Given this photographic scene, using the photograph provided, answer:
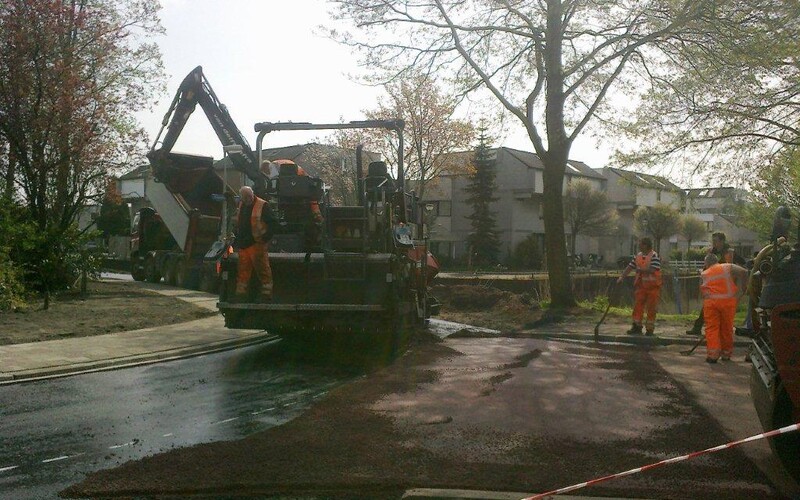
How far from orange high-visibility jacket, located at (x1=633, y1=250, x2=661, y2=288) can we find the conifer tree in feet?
129

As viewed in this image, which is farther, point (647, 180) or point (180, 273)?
point (180, 273)

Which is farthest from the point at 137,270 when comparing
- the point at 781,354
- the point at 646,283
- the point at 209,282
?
the point at 781,354

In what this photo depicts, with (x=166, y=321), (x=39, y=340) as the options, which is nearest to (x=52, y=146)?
(x=166, y=321)

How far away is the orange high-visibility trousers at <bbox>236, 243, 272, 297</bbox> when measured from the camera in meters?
11.4

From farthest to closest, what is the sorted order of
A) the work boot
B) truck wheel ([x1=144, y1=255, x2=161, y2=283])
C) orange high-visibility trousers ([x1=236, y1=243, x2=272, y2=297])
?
Result: truck wheel ([x1=144, y1=255, x2=161, y2=283])
the work boot
orange high-visibility trousers ([x1=236, y1=243, x2=272, y2=297])

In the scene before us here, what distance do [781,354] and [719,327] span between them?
22.9ft

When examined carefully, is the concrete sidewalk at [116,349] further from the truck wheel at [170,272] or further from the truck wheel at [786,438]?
the truck wheel at [170,272]

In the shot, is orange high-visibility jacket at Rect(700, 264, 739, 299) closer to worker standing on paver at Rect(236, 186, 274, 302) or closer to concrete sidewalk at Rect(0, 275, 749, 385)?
concrete sidewalk at Rect(0, 275, 749, 385)

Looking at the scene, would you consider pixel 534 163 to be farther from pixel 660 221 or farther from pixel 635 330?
pixel 635 330

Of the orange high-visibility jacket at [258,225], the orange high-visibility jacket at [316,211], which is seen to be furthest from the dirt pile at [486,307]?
the orange high-visibility jacket at [258,225]

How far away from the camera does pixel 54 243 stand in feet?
59.5

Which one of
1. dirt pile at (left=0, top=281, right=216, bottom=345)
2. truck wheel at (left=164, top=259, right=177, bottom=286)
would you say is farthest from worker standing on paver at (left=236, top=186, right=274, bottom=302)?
truck wheel at (left=164, top=259, right=177, bottom=286)

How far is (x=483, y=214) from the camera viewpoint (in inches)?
2149

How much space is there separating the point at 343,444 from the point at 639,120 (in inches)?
663
